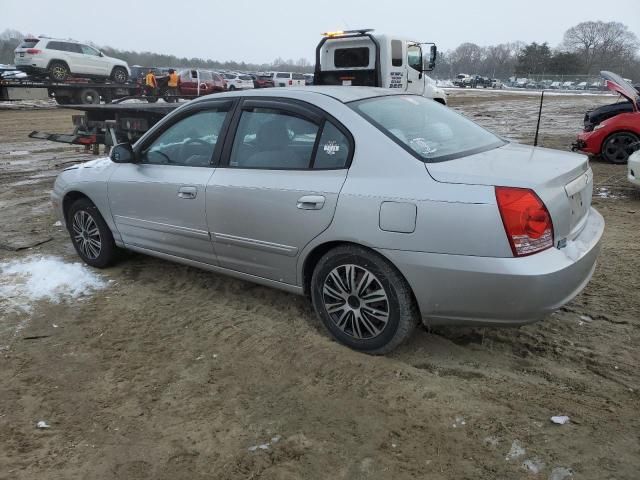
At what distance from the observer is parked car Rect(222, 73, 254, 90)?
3413 centimetres

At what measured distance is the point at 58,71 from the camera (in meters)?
21.9

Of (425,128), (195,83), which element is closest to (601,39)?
(195,83)

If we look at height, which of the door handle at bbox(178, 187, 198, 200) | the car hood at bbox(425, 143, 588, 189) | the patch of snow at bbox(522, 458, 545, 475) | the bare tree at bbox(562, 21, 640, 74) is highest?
the bare tree at bbox(562, 21, 640, 74)

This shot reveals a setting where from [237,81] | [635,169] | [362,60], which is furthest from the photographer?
[237,81]

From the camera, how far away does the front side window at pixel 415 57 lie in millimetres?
13406

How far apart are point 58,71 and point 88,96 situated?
56.8 inches

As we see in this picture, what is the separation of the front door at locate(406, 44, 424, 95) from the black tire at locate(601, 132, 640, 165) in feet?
16.4

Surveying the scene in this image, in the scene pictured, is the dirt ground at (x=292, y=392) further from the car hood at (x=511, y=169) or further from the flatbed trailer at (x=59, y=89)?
the flatbed trailer at (x=59, y=89)

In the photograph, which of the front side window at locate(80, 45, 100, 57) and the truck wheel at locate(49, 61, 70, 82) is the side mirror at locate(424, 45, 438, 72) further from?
the front side window at locate(80, 45, 100, 57)

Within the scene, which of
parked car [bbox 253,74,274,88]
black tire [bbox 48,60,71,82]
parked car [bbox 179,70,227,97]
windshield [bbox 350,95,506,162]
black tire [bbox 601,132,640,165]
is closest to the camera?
windshield [bbox 350,95,506,162]

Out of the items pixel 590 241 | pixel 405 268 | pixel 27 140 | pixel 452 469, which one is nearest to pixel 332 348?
pixel 405 268

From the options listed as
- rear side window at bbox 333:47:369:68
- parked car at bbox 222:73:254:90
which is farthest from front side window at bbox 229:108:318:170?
parked car at bbox 222:73:254:90

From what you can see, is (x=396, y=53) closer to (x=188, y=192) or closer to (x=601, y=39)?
(x=188, y=192)

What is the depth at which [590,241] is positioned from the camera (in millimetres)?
3123
